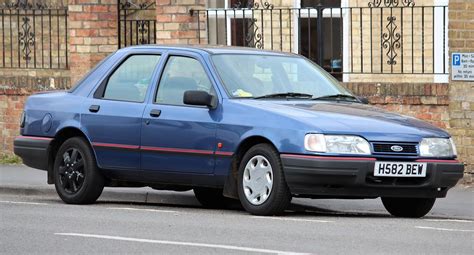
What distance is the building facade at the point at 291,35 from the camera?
17.6 m

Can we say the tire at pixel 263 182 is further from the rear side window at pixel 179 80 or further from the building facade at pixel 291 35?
the building facade at pixel 291 35

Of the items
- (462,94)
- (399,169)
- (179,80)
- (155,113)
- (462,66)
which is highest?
(462,66)

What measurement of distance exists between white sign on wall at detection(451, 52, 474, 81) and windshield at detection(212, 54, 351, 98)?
3.15m

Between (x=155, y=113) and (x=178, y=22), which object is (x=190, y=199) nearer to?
(x=155, y=113)

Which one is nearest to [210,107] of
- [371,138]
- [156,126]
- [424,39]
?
[156,126]

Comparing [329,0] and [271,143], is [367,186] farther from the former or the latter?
[329,0]

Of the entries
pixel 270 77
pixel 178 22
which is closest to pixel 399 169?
pixel 270 77

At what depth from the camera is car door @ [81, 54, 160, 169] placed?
43.0 feet

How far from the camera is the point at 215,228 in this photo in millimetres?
10922

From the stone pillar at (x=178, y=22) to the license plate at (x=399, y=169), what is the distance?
6.99m

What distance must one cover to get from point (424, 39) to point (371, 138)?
652 centimetres

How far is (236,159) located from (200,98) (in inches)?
24.6

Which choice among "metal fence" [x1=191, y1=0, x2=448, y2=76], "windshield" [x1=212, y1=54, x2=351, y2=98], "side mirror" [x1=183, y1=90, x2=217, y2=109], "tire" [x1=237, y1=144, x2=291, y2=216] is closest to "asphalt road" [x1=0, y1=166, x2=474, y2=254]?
"tire" [x1=237, y1=144, x2=291, y2=216]

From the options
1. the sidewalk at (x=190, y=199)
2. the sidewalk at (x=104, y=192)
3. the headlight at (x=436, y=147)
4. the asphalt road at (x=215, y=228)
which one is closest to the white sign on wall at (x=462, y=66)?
the sidewalk at (x=190, y=199)
